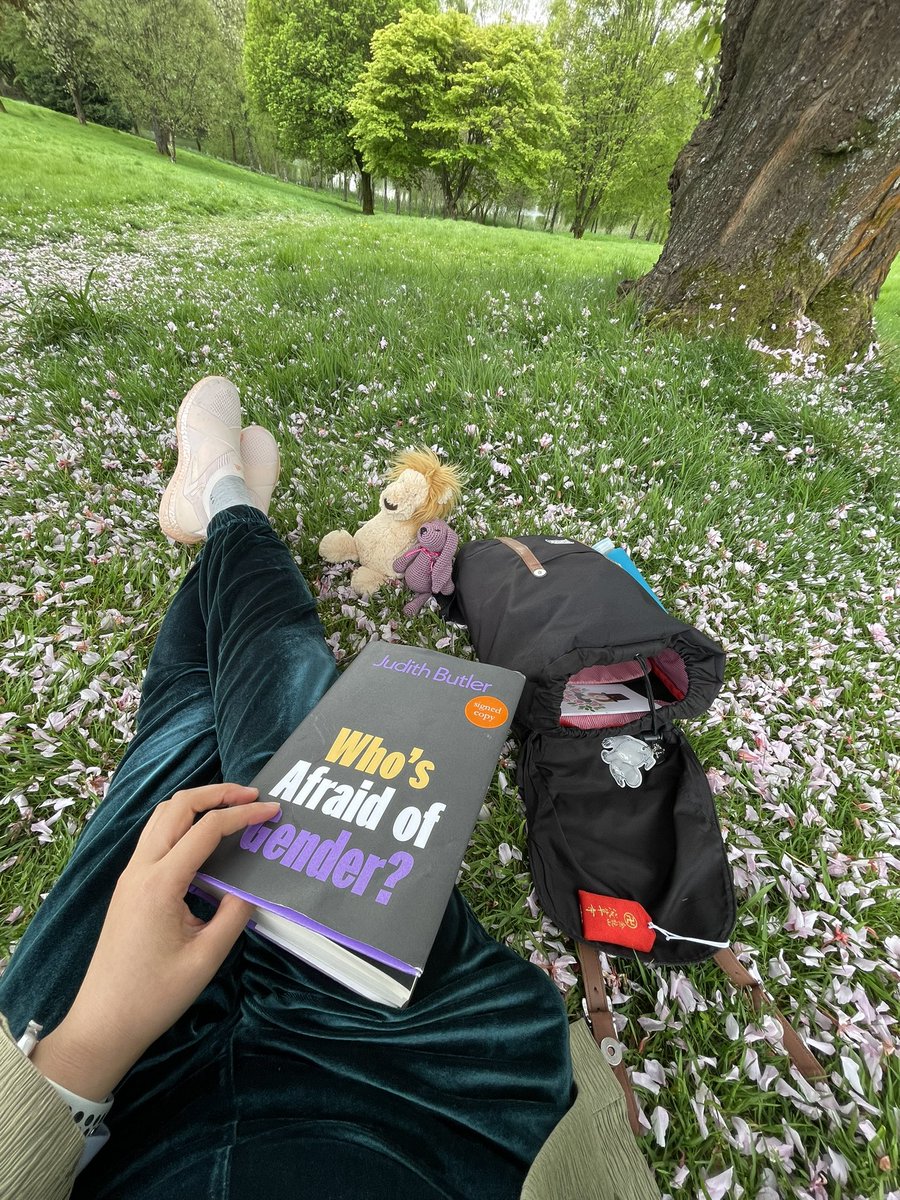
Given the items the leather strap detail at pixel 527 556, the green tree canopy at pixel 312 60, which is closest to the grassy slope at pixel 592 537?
the leather strap detail at pixel 527 556

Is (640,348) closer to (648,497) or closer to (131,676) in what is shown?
(648,497)

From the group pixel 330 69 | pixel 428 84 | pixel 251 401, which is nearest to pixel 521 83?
pixel 428 84

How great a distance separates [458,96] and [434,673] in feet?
89.8

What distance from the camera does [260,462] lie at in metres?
2.70

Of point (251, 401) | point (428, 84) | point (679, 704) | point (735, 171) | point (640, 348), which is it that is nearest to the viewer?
point (679, 704)

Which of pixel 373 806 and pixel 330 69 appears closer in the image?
pixel 373 806

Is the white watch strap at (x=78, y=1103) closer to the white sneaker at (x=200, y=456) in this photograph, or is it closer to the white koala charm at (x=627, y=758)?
the white koala charm at (x=627, y=758)

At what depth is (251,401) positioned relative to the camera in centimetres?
342

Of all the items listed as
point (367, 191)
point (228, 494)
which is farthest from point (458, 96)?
point (228, 494)

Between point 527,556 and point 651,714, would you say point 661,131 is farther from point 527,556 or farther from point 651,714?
point 651,714

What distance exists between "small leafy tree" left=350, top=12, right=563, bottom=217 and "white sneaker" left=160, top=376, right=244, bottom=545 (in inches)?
970

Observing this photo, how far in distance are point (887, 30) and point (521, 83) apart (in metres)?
24.1

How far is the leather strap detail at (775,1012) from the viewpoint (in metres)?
1.26

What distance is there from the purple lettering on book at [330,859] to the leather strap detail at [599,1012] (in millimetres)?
741
